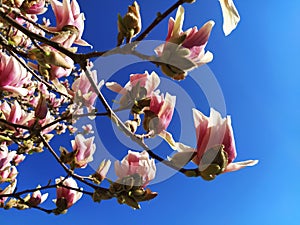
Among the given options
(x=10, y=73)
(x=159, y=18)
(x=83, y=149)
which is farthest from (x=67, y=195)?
(x=159, y=18)

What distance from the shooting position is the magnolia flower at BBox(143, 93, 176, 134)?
1053 mm

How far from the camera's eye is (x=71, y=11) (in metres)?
1.13

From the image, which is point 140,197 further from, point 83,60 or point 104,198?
point 83,60

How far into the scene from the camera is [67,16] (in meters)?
1.11

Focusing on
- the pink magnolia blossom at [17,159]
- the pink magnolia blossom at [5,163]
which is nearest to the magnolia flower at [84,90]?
the pink magnolia blossom at [5,163]

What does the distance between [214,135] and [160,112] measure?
0.76 ft

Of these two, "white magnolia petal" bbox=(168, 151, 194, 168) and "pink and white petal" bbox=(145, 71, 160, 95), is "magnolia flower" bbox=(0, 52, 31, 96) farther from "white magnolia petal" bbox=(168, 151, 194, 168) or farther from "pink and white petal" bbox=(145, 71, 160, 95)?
"white magnolia petal" bbox=(168, 151, 194, 168)

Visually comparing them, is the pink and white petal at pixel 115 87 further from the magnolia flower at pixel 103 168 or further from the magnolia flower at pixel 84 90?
the magnolia flower at pixel 103 168

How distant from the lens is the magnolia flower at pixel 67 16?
3.65ft

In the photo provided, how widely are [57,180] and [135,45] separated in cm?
96

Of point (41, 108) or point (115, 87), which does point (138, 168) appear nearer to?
point (115, 87)

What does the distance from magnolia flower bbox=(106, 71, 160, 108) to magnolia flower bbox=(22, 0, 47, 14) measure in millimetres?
550

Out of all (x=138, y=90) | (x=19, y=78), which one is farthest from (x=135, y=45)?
(x=19, y=78)

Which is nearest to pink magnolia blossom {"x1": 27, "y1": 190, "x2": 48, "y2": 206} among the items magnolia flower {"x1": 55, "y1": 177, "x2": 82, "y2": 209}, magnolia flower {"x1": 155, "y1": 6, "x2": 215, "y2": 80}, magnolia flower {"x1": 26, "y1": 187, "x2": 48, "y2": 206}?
magnolia flower {"x1": 26, "y1": 187, "x2": 48, "y2": 206}
